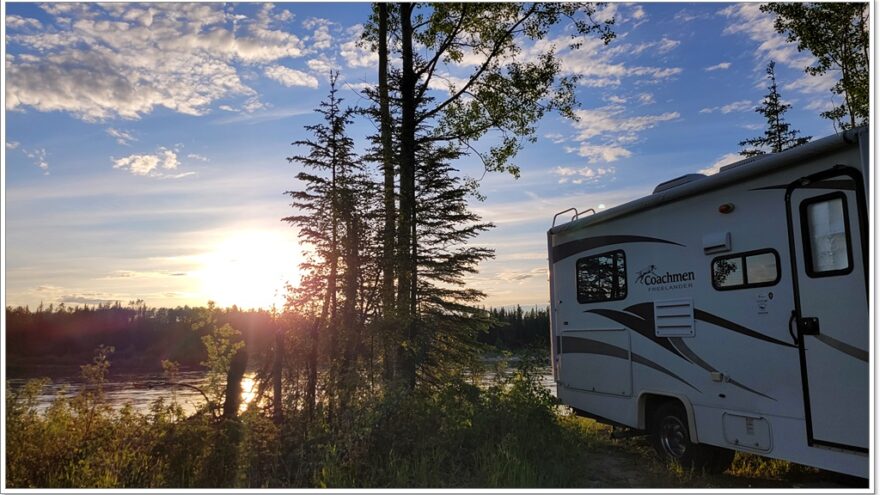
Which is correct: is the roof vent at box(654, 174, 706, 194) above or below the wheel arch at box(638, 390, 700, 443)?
above

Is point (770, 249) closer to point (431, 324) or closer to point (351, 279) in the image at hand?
point (351, 279)

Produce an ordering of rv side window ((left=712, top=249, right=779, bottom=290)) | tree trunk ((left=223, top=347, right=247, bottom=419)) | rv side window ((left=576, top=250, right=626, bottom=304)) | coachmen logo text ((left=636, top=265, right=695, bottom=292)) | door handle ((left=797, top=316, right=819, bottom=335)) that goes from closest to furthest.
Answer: door handle ((left=797, top=316, right=819, bottom=335)) → rv side window ((left=712, top=249, right=779, bottom=290)) → coachmen logo text ((left=636, top=265, right=695, bottom=292)) → tree trunk ((left=223, top=347, right=247, bottom=419)) → rv side window ((left=576, top=250, right=626, bottom=304))

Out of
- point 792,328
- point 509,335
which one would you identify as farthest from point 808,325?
point 509,335

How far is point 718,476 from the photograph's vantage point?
274 inches

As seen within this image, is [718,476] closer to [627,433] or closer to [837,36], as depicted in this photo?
[627,433]

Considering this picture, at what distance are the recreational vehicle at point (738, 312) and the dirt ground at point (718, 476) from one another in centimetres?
24

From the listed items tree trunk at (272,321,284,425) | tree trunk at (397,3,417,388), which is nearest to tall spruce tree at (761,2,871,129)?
tree trunk at (397,3,417,388)

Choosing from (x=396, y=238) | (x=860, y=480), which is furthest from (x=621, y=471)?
(x=396, y=238)

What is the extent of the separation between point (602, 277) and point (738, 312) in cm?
235

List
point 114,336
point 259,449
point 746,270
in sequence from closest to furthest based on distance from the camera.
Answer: point 746,270 → point 259,449 → point 114,336

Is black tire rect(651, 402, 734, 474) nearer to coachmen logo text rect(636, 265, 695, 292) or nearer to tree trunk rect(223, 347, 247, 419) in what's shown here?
coachmen logo text rect(636, 265, 695, 292)

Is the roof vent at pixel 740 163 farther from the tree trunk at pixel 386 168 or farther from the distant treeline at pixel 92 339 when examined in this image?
the distant treeline at pixel 92 339

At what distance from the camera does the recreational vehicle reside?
5363 millimetres

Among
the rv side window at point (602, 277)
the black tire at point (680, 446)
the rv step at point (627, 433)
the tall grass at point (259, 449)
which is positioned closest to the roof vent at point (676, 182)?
the rv side window at point (602, 277)
